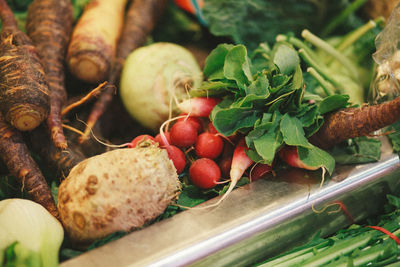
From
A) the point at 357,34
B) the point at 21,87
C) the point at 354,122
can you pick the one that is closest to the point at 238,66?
the point at 354,122

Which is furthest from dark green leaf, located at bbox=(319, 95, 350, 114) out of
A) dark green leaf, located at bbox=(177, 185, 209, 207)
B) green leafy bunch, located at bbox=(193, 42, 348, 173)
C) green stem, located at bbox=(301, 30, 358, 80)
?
dark green leaf, located at bbox=(177, 185, 209, 207)

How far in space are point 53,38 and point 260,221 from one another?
1281 mm

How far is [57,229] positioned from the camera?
1068 millimetres

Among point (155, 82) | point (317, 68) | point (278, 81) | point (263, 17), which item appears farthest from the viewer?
point (263, 17)

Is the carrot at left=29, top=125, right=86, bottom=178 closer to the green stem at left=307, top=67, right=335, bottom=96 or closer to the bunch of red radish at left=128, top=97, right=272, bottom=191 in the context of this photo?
the bunch of red radish at left=128, top=97, right=272, bottom=191

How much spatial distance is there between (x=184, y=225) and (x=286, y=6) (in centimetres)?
151

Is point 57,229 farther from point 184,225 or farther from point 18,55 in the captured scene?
point 18,55

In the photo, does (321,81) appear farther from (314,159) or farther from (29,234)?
(29,234)

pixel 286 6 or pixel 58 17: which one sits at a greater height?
pixel 286 6

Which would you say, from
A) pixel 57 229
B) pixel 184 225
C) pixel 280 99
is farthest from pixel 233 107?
pixel 57 229

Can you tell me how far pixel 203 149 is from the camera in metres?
1.34

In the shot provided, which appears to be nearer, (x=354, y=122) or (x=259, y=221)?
(x=259, y=221)

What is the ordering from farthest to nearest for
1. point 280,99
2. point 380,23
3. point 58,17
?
point 380,23
point 58,17
point 280,99

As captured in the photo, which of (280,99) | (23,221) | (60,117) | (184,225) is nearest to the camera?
(23,221)
